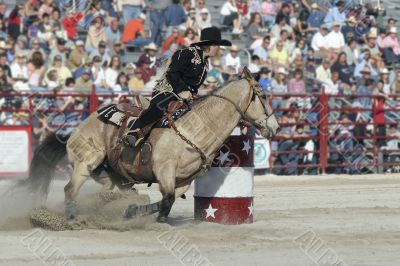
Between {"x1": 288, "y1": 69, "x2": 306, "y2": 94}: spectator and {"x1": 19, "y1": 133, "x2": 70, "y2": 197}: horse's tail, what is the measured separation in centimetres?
1041

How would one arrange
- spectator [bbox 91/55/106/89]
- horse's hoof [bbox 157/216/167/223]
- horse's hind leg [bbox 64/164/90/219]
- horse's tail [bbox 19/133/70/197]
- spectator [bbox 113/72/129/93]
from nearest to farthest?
horse's hoof [bbox 157/216/167/223] < horse's hind leg [bbox 64/164/90/219] < horse's tail [bbox 19/133/70/197] < spectator [bbox 113/72/129/93] < spectator [bbox 91/55/106/89]

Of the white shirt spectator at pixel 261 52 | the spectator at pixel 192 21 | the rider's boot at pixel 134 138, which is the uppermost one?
the spectator at pixel 192 21

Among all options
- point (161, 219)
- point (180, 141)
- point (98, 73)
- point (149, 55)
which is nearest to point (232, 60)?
point (149, 55)

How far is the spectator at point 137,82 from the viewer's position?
66.2ft

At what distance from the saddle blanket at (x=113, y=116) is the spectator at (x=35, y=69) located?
821 cm

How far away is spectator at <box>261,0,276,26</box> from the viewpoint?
25203mm

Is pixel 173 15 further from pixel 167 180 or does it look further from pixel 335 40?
pixel 167 180

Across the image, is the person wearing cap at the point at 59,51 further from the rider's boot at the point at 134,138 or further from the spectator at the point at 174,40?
the rider's boot at the point at 134,138

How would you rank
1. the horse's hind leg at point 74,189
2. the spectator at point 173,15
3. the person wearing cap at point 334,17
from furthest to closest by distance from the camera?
1. the person wearing cap at point 334,17
2. the spectator at point 173,15
3. the horse's hind leg at point 74,189

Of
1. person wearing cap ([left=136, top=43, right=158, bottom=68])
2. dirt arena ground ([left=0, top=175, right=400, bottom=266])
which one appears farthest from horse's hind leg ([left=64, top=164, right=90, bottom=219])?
person wearing cap ([left=136, top=43, right=158, bottom=68])

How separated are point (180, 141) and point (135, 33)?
12.1 m

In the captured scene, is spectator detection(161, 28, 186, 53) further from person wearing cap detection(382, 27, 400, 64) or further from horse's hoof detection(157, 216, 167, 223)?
horse's hoof detection(157, 216, 167, 223)

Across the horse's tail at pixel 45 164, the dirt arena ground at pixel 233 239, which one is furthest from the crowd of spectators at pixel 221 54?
the horse's tail at pixel 45 164

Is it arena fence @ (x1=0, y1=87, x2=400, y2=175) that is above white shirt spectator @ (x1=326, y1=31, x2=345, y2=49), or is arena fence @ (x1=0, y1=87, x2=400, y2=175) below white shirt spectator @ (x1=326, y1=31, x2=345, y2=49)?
below
